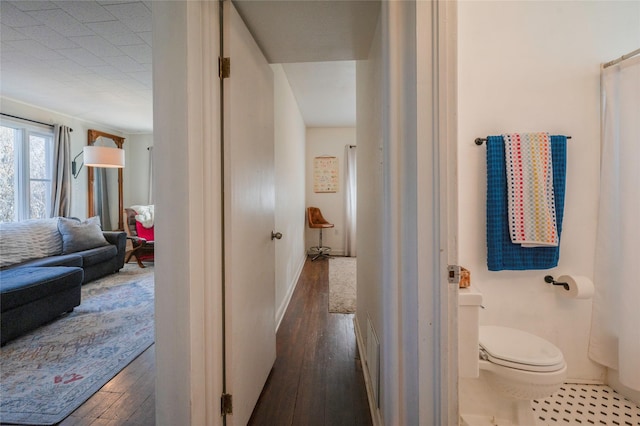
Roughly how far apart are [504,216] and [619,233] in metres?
0.67

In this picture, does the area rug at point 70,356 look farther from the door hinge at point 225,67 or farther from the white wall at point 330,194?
the white wall at point 330,194

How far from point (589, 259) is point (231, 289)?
210 centimetres

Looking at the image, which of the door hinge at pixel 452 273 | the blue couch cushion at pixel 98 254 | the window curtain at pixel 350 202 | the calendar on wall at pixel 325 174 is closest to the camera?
the door hinge at pixel 452 273

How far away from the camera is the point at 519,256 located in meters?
1.55

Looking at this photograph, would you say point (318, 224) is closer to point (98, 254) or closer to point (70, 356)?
point (98, 254)

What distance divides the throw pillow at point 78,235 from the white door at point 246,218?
3.13m

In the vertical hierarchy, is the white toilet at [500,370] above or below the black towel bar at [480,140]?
below

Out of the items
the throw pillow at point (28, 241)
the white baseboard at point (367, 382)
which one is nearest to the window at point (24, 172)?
the throw pillow at point (28, 241)

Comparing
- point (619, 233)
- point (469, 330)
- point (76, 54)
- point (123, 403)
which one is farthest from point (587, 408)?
point (76, 54)

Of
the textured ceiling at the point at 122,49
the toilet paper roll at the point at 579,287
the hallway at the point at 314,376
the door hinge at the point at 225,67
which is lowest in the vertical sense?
the hallway at the point at 314,376

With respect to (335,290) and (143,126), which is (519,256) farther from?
(143,126)

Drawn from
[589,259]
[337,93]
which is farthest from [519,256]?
[337,93]

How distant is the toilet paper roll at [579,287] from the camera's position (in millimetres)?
1492

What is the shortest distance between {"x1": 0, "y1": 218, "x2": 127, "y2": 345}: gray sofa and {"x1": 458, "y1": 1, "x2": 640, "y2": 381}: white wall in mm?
3274
